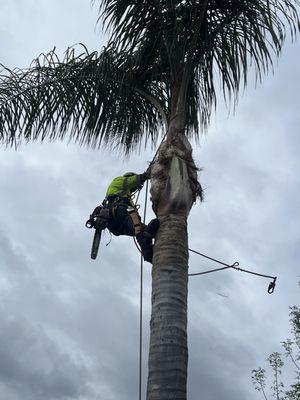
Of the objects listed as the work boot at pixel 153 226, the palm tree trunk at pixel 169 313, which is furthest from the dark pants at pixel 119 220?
the palm tree trunk at pixel 169 313

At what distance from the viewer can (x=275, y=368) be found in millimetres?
16406

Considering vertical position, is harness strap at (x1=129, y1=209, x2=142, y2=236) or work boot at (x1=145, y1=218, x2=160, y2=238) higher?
harness strap at (x1=129, y1=209, x2=142, y2=236)

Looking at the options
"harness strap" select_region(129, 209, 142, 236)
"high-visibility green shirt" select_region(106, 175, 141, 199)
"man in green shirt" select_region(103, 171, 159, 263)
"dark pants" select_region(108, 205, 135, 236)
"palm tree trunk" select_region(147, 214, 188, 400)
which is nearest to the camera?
"palm tree trunk" select_region(147, 214, 188, 400)

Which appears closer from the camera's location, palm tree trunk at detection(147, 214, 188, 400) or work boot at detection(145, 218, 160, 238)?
palm tree trunk at detection(147, 214, 188, 400)

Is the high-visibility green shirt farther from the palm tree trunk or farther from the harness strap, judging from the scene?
the palm tree trunk

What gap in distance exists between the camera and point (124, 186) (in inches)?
329

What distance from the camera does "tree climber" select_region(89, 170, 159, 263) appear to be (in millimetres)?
7830

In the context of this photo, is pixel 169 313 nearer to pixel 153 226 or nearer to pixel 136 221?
pixel 153 226

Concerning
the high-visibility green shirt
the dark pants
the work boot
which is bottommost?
the work boot

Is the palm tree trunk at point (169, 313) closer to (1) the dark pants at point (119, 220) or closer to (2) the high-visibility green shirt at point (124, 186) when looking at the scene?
(1) the dark pants at point (119, 220)

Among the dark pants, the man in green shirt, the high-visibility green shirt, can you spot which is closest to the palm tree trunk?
the man in green shirt

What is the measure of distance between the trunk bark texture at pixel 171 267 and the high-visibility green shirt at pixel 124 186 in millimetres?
1393

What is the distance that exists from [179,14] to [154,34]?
0.40 metres

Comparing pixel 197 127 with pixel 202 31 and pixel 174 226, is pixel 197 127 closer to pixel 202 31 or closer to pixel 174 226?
pixel 202 31
